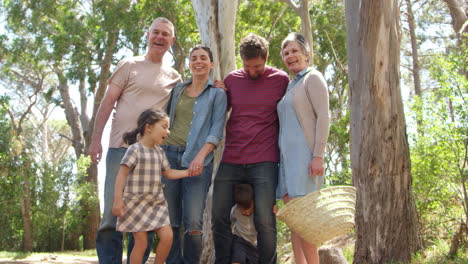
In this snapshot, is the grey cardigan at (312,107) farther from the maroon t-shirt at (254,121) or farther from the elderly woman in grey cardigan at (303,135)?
the maroon t-shirt at (254,121)

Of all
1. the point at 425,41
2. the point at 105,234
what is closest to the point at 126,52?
the point at 105,234

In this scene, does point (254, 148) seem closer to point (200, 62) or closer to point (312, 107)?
point (312, 107)

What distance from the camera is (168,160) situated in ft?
12.6

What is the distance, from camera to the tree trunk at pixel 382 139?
615 centimetres

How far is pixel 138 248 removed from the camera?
3.63 meters

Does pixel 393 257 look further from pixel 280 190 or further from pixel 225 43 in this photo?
pixel 225 43

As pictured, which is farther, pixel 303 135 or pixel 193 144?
pixel 193 144

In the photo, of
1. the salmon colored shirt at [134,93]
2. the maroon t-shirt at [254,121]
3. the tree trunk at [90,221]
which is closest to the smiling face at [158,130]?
the salmon colored shirt at [134,93]

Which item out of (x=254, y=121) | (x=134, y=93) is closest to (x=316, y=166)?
(x=254, y=121)

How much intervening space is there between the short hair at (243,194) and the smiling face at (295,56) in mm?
877

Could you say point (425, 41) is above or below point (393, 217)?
above

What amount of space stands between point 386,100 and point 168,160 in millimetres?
3242

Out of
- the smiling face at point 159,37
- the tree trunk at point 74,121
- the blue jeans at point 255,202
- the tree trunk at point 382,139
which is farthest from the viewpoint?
the tree trunk at point 74,121

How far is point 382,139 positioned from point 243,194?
9.46 feet
